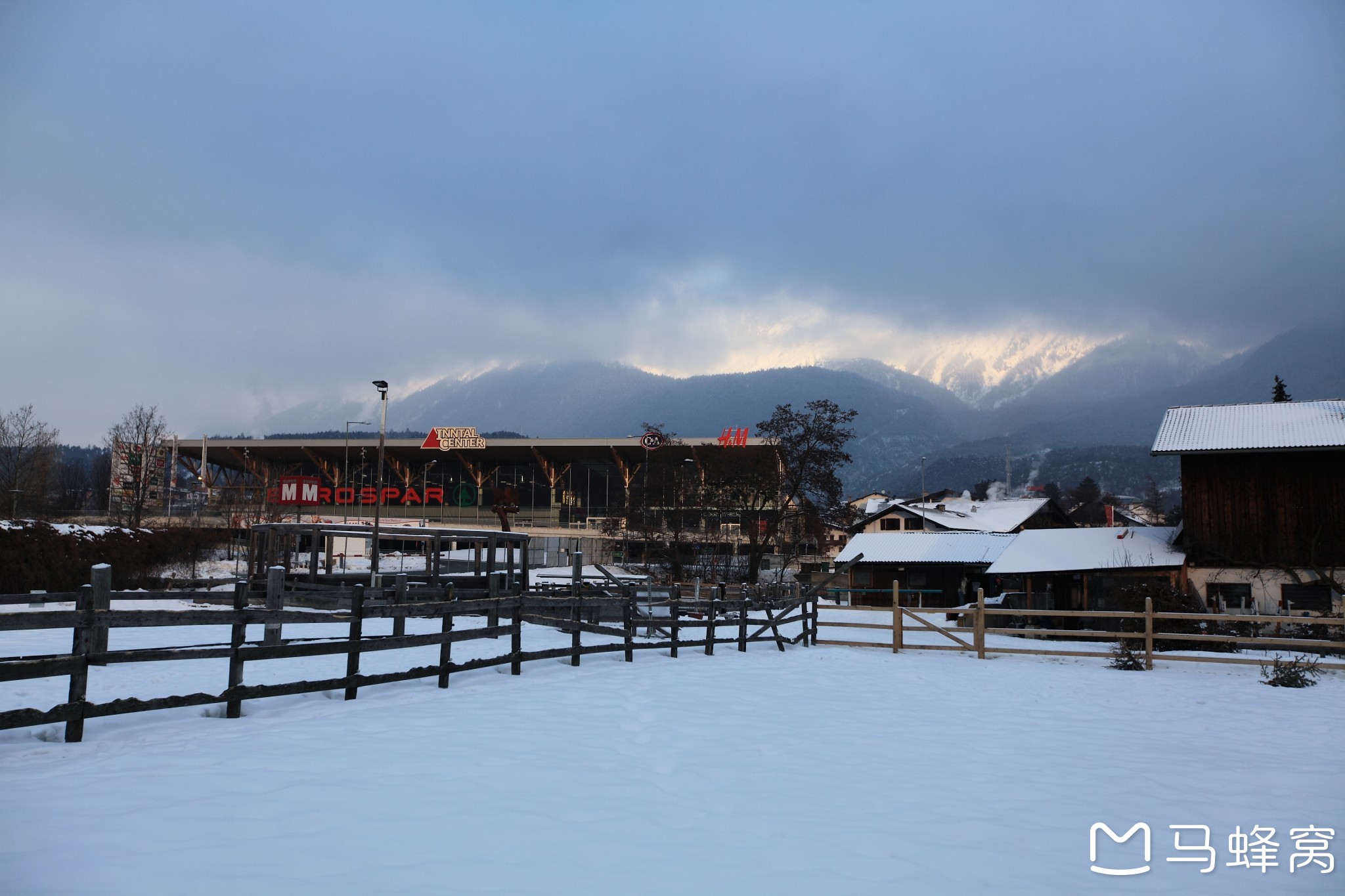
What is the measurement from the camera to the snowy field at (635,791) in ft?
17.5

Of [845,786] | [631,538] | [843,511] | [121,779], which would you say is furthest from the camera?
[631,538]

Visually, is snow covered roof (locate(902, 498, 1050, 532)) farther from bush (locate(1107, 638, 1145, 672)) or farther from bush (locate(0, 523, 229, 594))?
bush (locate(0, 523, 229, 594))

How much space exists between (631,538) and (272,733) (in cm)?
4360

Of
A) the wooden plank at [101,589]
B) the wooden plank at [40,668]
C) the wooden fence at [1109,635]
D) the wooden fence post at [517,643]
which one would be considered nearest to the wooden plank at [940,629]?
the wooden fence at [1109,635]

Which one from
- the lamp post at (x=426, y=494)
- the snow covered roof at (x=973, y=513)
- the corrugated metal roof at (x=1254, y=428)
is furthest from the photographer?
the lamp post at (x=426, y=494)

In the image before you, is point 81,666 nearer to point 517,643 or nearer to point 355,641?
point 355,641

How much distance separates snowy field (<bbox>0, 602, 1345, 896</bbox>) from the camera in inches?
210

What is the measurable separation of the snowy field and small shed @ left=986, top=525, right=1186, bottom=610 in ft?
59.2

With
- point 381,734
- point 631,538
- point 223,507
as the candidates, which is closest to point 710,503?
point 631,538

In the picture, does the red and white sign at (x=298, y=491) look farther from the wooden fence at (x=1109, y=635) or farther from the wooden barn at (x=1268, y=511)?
the wooden barn at (x=1268, y=511)

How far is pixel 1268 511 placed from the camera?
28.6 m

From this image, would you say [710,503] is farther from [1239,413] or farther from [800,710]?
[800,710]

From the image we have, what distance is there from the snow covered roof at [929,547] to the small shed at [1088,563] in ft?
13.6

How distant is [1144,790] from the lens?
7934 mm
